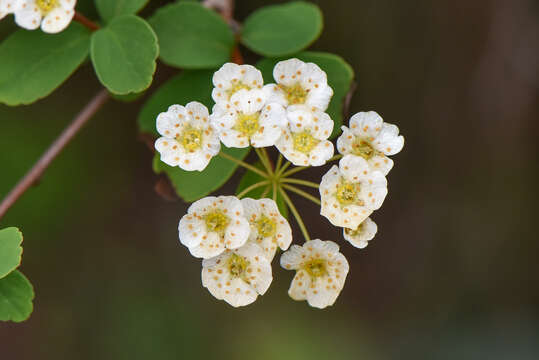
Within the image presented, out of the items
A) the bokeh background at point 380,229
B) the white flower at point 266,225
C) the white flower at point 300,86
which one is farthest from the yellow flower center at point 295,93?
the bokeh background at point 380,229

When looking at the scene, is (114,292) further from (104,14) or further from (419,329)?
(104,14)

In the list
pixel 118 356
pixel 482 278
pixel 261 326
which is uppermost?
pixel 482 278

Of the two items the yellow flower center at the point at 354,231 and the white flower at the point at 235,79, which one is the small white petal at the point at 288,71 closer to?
the white flower at the point at 235,79

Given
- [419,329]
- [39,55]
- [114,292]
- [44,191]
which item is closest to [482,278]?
[419,329]

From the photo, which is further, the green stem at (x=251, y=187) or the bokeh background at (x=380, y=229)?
the bokeh background at (x=380, y=229)

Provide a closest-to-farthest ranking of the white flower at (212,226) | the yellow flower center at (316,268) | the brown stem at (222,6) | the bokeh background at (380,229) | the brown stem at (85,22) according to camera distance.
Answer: the white flower at (212,226) < the yellow flower center at (316,268) < the brown stem at (85,22) < the brown stem at (222,6) < the bokeh background at (380,229)

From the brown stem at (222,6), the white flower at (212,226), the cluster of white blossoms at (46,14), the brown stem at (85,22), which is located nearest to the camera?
the white flower at (212,226)
